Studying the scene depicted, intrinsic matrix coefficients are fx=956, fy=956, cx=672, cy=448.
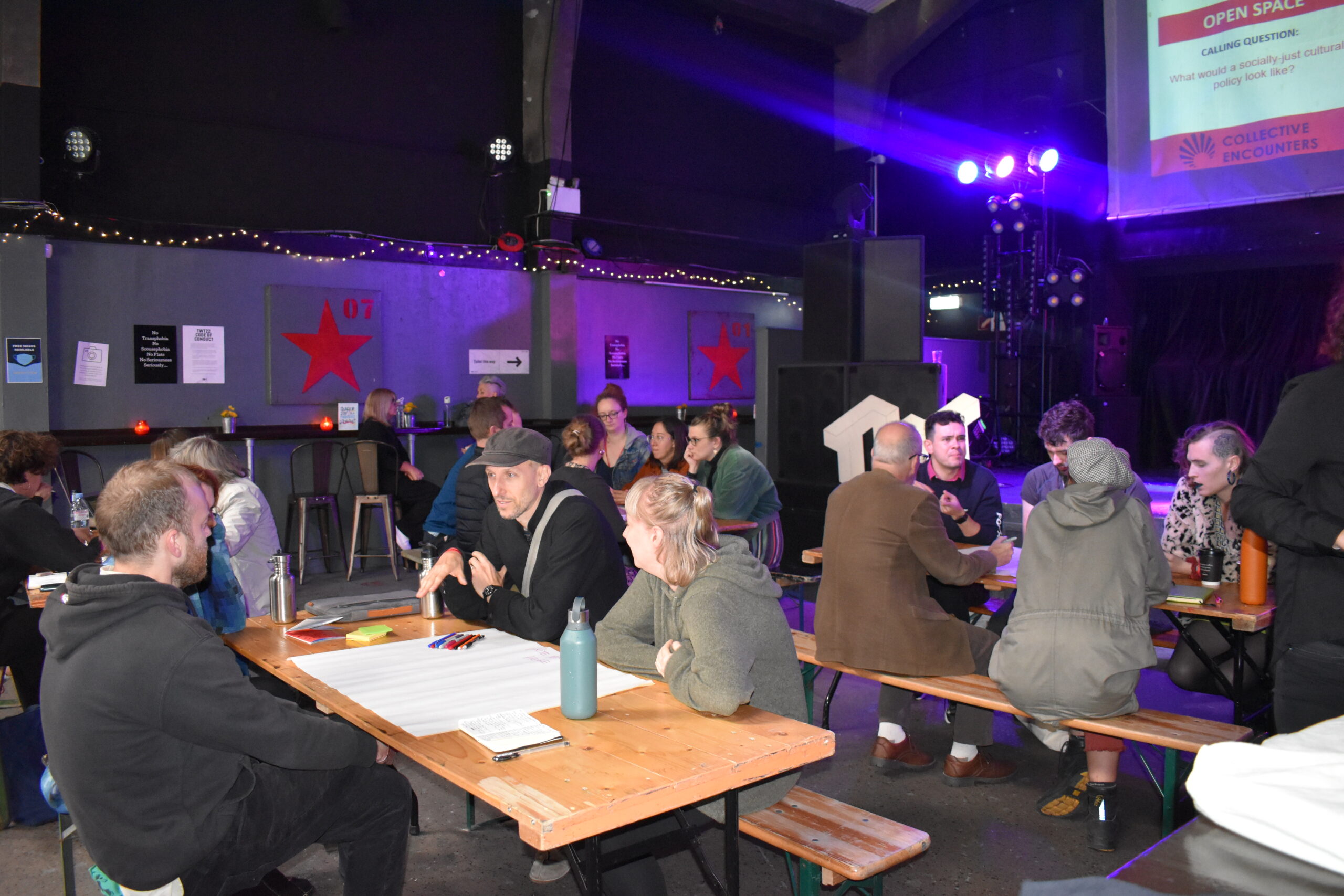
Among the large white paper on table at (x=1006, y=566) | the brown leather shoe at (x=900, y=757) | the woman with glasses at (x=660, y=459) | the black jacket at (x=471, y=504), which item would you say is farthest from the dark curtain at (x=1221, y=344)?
the black jacket at (x=471, y=504)

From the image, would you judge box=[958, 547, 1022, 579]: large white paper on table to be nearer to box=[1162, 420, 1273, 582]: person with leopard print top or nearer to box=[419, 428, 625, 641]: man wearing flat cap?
box=[1162, 420, 1273, 582]: person with leopard print top

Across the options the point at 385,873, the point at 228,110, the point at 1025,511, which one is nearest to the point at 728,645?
the point at 385,873

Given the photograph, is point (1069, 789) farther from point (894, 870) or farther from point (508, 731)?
point (508, 731)

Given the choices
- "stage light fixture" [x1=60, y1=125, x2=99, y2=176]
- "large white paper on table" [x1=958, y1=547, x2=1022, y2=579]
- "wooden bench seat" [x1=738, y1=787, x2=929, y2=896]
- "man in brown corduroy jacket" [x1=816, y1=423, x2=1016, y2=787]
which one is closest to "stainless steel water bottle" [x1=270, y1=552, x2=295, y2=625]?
"wooden bench seat" [x1=738, y1=787, x2=929, y2=896]

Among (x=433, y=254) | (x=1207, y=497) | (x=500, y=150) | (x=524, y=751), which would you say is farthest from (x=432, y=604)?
(x=500, y=150)

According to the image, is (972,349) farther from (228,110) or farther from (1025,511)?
(228,110)

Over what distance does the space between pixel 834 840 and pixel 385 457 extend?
19.0ft

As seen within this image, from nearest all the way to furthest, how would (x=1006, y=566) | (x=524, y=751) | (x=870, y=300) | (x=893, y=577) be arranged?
(x=524, y=751), (x=893, y=577), (x=1006, y=566), (x=870, y=300)

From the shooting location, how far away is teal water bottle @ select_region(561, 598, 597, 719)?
6.31ft

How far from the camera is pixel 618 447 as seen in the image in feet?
20.9

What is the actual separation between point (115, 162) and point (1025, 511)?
22.7 ft

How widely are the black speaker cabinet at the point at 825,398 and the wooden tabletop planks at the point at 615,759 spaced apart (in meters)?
4.59

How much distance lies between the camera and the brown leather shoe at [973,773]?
3.47 metres

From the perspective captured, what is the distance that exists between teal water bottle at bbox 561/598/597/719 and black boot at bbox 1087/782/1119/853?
185 cm
